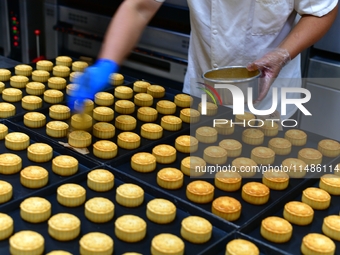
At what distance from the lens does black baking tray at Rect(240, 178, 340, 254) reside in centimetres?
139

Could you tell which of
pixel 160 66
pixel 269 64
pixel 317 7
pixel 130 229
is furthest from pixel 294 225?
pixel 160 66

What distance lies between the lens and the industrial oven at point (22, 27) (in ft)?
13.0

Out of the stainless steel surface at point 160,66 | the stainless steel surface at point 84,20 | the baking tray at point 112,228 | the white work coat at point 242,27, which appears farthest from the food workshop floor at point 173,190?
the stainless steel surface at point 84,20

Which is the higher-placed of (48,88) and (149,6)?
(149,6)

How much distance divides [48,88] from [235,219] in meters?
1.22

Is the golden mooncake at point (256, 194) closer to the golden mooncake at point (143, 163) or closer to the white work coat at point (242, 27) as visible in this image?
the golden mooncake at point (143, 163)

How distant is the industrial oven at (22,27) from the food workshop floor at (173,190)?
6.72 ft

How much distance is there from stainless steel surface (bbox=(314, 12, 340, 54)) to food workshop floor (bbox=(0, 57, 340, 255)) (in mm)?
1105

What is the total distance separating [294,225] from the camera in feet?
4.87

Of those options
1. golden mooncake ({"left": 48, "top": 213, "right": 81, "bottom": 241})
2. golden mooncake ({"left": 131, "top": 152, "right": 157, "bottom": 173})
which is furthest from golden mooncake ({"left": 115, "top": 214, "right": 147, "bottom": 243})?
golden mooncake ({"left": 131, "top": 152, "right": 157, "bottom": 173})

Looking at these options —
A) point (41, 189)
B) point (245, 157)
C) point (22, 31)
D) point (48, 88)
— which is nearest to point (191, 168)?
point (245, 157)

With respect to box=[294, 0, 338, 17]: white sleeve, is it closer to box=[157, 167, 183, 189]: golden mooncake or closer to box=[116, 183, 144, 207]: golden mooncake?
box=[157, 167, 183, 189]: golden mooncake

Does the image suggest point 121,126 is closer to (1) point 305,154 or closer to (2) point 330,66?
(1) point 305,154

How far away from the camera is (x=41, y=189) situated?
154cm
